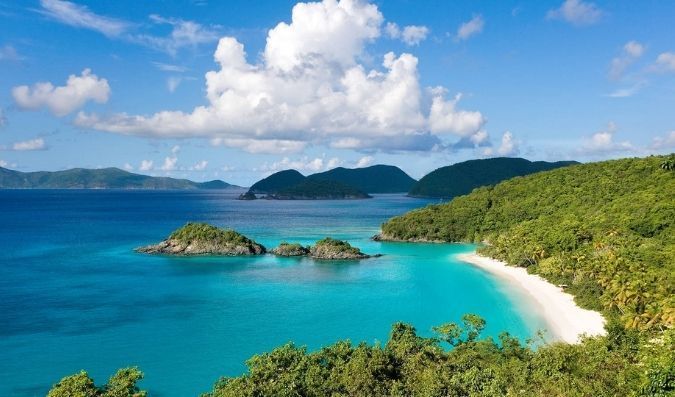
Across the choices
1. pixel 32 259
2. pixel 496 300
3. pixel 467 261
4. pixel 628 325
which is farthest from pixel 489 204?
pixel 32 259

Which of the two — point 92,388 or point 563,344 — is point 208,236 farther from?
point 563,344

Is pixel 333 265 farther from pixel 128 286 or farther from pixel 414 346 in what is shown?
pixel 414 346

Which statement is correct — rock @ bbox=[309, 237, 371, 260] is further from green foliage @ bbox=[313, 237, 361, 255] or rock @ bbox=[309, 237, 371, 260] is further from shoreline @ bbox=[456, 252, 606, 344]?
shoreline @ bbox=[456, 252, 606, 344]

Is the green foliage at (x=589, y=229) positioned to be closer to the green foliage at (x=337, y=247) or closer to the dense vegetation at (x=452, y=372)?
the dense vegetation at (x=452, y=372)

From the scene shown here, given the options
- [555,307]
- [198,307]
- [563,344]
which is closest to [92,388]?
[563,344]

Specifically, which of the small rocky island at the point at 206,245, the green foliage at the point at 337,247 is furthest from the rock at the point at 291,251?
the small rocky island at the point at 206,245

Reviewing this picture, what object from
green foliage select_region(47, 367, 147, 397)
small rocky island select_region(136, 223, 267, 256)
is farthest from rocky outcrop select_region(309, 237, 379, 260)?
green foliage select_region(47, 367, 147, 397)
